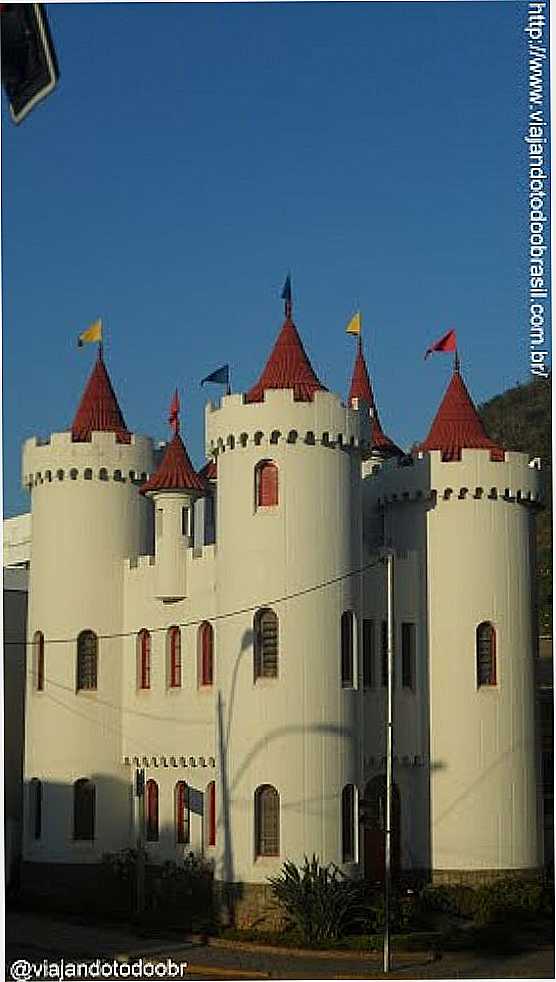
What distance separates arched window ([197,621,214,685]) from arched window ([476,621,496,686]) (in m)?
4.55

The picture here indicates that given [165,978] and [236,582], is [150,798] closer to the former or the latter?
[236,582]

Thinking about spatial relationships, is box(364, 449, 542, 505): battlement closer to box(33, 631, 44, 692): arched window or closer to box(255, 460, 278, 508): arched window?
box(255, 460, 278, 508): arched window

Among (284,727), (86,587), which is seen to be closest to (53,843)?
(86,587)

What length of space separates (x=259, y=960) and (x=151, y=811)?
7.29m

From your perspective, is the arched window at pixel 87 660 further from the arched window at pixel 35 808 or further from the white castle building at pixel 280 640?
the arched window at pixel 35 808

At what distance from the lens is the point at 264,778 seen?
2666 centimetres

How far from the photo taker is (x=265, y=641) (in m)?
27.1

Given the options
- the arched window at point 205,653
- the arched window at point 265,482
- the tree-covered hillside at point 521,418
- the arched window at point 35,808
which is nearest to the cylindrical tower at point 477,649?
the arched window at point 265,482

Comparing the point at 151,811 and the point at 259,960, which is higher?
the point at 151,811

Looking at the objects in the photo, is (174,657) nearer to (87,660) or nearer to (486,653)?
(87,660)

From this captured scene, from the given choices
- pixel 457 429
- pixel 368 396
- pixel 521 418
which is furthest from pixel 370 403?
pixel 521 418

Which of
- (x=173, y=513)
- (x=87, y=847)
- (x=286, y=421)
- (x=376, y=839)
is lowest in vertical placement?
(x=87, y=847)

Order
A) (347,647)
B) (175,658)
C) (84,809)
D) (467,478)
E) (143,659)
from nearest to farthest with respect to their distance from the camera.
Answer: (347,647), (467,478), (175,658), (84,809), (143,659)

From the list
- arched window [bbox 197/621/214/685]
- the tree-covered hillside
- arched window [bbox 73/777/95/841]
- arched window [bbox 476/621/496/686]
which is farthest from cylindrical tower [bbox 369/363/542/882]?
the tree-covered hillside
